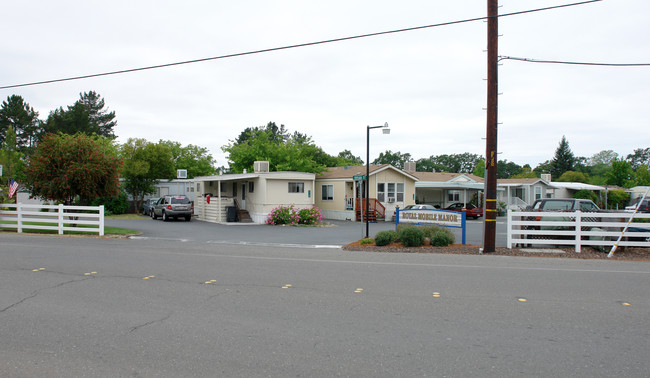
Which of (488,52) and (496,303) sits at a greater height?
(488,52)

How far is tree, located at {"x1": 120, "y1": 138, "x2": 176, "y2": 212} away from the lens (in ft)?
115

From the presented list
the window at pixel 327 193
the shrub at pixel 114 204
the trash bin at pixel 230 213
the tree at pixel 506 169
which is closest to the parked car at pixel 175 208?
the trash bin at pixel 230 213

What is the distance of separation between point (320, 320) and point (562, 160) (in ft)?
306

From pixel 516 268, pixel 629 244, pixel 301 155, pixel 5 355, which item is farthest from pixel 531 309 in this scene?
pixel 301 155

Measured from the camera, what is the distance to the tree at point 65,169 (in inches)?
772

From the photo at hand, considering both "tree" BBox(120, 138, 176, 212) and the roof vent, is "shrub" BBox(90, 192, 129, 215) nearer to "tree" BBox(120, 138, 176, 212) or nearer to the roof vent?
"tree" BBox(120, 138, 176, 212)

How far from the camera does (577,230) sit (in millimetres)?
13461

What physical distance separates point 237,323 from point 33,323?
105 inches

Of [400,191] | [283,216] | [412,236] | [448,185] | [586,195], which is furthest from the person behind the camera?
[586,195]

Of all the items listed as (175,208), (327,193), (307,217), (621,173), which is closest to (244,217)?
(175,208)

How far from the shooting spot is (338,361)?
15.1ft

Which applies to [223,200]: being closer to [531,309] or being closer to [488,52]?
[488,52]

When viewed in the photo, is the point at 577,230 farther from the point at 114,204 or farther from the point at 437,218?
the point at 114,204

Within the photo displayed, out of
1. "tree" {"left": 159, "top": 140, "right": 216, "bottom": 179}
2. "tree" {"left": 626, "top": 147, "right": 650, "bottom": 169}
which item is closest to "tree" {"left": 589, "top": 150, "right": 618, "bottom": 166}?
"tree" {"left": 626, "top": 147, "right": 650, "bottom": 169}
